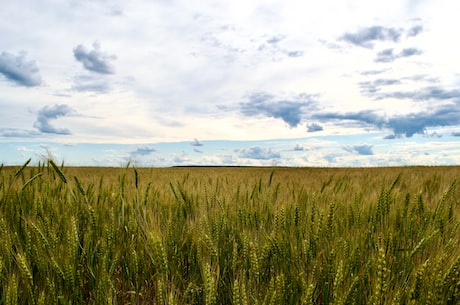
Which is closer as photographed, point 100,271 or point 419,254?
point 100,271

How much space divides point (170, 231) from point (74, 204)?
832 millimetres

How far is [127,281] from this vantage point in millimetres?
1568

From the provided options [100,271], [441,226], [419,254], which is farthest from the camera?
[441,226]

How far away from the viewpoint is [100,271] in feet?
4.65

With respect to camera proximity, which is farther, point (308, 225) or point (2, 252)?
point (308, 225)

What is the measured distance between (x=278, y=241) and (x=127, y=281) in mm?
687

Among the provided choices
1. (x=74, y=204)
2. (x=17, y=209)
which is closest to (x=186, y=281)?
(x=74, y=204)

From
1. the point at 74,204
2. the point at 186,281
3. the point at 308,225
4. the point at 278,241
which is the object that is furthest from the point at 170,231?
the point at 74,204

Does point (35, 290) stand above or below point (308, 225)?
below

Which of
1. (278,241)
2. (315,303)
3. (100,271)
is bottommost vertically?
(315,303)

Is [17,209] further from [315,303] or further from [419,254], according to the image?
[419,254]

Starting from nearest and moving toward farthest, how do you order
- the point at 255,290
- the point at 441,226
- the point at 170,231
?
the point at 255,290
the point at 170,231
the point at 441,226

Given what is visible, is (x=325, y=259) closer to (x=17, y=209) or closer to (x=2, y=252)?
(x=2, y=252)

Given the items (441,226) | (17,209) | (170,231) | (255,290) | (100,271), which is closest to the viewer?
(255,290)
